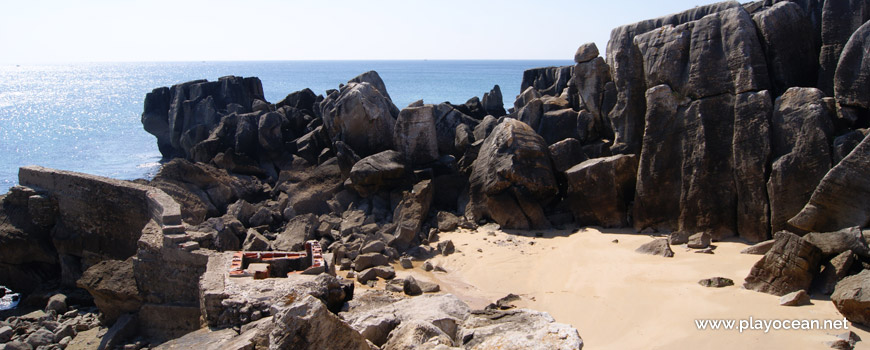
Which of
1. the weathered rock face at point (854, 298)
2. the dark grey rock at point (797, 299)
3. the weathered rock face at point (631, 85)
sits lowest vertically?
the dark grey rock at point (797, 299)

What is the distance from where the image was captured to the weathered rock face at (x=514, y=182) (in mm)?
11609

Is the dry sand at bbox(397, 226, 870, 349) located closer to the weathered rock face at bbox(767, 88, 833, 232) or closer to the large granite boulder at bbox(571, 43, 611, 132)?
the weathered rock face at bbox(767, 88, 833, 232)

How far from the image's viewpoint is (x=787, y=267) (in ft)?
24.7

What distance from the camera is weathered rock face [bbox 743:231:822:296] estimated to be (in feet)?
24.5

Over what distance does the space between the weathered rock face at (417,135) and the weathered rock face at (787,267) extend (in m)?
7.69

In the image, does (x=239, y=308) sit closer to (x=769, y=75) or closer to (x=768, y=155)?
(x=768, y=155)

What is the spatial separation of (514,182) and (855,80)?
5.44 m

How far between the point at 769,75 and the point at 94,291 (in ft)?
35.6

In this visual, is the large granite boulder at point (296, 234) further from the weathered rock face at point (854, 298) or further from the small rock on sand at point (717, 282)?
the weathered rock face at point (854, 298)

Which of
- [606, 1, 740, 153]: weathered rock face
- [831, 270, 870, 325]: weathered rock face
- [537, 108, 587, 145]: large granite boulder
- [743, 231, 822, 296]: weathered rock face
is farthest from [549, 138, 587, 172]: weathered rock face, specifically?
[831, 270, 870, 325]: weathered rock face

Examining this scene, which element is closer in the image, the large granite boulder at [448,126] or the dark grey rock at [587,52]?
the dark grey rock at [587,52]

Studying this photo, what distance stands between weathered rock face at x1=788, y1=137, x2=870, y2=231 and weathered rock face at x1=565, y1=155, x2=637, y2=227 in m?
3.04

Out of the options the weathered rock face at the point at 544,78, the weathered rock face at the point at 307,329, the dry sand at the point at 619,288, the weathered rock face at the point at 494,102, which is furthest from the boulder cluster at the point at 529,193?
the weathered rock face at the point at 494,102

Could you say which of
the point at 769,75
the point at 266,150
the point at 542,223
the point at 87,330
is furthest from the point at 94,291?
the point at 769,75
